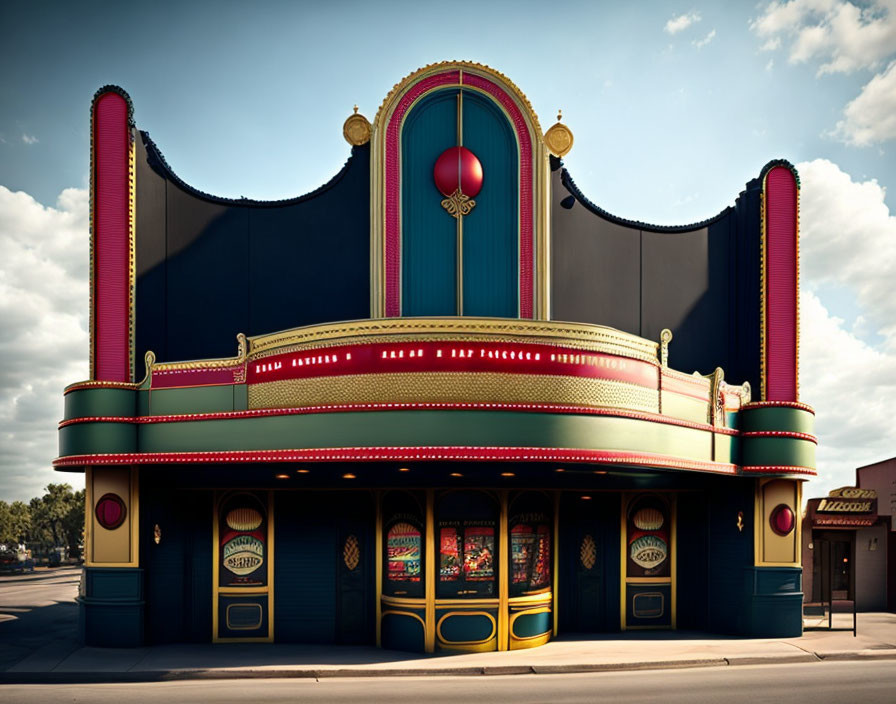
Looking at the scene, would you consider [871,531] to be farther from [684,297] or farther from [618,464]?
[618,464]

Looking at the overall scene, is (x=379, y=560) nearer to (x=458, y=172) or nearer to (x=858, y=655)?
(x=458, y=172)

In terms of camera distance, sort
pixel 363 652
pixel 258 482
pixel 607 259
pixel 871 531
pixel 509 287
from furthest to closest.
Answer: pixel 871 531 < pixel 607 259 < pixel 509 287 < pixel 258 482 < pixel 363 652

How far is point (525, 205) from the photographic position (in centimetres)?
2159

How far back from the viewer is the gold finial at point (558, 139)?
71.2ft

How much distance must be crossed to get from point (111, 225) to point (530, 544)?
39.4 feet

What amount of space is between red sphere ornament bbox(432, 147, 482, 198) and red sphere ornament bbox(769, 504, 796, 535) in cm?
1083

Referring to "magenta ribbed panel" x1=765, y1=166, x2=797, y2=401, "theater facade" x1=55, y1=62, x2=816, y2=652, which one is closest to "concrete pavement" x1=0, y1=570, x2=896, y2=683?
"theater facade" x1=55, y1=62, x2=816, y2=652

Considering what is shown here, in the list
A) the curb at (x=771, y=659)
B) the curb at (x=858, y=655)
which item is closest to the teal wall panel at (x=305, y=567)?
the curb at (x=771, y=659)

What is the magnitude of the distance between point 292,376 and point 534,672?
7.59 meters

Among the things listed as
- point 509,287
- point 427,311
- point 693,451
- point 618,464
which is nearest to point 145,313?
point 427,311

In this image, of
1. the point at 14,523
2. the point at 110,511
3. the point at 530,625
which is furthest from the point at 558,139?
the point at 14,523

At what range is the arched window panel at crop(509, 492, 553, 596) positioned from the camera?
1944 centimetres

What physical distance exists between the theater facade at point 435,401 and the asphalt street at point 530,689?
2702mm

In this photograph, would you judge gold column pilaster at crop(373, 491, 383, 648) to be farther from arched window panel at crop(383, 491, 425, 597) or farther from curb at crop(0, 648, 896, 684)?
curb at crop(0, 648, 896, 684)
